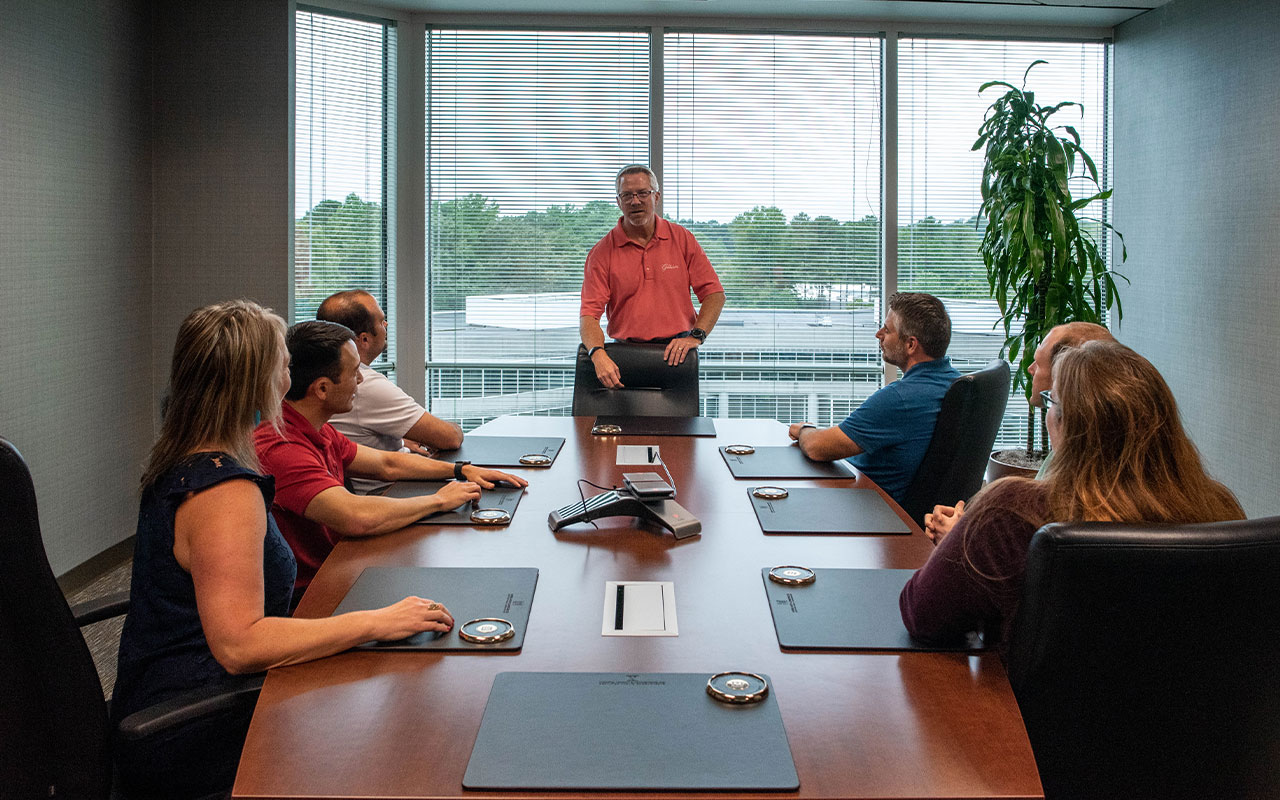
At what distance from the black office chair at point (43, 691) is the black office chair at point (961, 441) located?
184cm

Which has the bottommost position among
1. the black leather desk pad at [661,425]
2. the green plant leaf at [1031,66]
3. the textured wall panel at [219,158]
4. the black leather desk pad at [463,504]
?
the black leather desk pad at [463,504]

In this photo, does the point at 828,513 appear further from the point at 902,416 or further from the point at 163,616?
the point at 163,616

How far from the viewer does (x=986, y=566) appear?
1312mm

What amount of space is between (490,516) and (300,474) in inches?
15.7

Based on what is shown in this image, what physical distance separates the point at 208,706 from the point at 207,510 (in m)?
0.28

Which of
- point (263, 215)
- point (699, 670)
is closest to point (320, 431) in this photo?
point (699, 670)

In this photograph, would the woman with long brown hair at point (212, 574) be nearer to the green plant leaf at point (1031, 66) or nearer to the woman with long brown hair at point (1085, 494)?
the woman with long brown hair at point (1085, 494)

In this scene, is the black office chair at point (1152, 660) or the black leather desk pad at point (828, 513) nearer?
the black office chair at point (1152, 660)

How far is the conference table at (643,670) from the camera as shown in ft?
3.43

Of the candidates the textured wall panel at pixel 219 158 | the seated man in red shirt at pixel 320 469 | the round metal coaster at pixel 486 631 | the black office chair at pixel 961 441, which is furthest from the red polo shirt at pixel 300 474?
the textured wall panel at pixel 219 158

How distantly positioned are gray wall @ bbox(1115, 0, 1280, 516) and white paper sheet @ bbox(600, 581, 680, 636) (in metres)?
3.74

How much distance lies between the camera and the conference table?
1047mm

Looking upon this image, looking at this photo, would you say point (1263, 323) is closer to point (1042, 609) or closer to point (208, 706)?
point (1042, 609)

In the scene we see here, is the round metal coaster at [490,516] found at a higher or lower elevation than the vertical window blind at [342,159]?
lower
